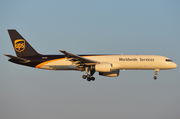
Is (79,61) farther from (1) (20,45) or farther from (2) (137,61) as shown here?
(1) (20,45)

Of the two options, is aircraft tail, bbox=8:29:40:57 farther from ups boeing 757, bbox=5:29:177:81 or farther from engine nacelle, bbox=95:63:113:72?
engine nacelle, bbox=95:63:113:72

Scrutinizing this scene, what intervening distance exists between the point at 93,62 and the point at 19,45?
17034 mm

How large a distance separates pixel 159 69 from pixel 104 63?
34.2 ft

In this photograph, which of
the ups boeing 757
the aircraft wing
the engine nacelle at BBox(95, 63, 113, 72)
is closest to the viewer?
the aircraft wing

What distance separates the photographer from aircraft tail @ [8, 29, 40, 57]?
2259 inches

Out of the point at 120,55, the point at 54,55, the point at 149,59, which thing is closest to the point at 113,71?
the point at 120,55

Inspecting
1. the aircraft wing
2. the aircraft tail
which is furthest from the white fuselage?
the aircraft tail

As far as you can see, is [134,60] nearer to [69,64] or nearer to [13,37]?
[69,64]

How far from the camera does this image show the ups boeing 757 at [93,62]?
167 ft

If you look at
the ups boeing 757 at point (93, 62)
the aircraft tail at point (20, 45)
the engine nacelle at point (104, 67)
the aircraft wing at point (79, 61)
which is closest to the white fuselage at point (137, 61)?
the ups boeing 757 at point (93, 62)

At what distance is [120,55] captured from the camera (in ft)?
176

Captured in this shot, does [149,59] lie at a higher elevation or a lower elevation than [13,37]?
lower

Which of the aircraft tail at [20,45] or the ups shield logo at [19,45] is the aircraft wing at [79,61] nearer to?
the aircraft tail at [20,45]

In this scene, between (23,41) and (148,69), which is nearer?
(148,69)
